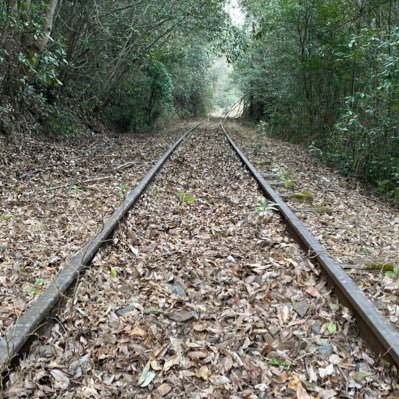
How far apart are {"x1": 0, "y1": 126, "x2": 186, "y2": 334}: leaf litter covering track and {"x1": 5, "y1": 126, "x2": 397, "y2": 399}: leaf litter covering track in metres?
0.46

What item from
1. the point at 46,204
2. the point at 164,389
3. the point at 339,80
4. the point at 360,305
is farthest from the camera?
the point at 339,80

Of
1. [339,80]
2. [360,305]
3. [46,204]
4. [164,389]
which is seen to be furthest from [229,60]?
[164,389]

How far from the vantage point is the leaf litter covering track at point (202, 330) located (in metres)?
2.41

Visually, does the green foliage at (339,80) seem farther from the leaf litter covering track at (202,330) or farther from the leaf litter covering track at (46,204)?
Result: the leaf litter covering track at (202,330)

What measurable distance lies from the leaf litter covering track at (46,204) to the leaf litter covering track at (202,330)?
46 centimetres

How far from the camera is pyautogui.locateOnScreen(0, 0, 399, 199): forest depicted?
8.70 meters

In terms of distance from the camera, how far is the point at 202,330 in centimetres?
294

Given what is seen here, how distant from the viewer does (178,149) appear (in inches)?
A: 485

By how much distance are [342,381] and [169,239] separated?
2548 millimetres

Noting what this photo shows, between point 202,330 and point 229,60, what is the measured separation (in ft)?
50.6

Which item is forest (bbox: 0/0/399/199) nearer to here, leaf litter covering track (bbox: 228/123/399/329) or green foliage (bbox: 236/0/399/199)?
green foliage (bbox: 236/0/399/199)

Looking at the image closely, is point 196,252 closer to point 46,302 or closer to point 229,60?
point 46,302

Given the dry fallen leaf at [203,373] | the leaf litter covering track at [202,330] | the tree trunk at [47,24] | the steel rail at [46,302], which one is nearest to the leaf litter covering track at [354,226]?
the leaf litter covering track at [202,330]

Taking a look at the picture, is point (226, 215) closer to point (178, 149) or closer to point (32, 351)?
point (32, 351)
